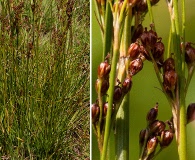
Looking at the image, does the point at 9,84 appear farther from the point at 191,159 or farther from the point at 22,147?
the point at 191,159

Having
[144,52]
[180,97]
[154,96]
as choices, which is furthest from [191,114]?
[154,96]

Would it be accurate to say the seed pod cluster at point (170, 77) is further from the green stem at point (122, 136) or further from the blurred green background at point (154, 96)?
the blurred green background at point (154, 96)

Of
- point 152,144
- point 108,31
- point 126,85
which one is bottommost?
point 152,144

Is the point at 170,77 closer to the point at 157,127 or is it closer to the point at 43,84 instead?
the point at 157,127

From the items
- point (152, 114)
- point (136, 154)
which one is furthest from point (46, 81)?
point (152, 114)

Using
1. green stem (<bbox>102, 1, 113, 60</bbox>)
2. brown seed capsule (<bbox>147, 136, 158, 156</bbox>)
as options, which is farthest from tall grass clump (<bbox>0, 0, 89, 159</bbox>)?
brown seed capsule (<bbox>147, 136, 158, 156</bbox>)

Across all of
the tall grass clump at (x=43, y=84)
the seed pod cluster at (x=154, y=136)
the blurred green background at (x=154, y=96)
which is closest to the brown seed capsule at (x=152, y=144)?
the seed pod cluster at (x=154, y=136)
